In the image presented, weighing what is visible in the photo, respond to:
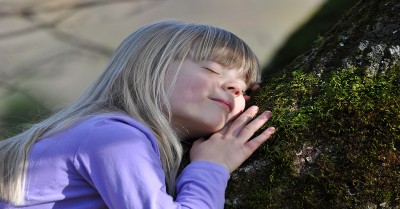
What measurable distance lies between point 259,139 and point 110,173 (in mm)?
398

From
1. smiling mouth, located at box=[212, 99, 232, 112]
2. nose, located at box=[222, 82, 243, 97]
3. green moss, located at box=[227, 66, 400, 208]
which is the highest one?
nose, located at box=[222, 82, 243, 97]

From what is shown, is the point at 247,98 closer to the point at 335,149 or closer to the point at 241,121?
Result: the point at 241,121

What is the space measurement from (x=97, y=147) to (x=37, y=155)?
216 mm

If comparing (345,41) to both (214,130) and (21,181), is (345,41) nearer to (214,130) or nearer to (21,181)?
(214,130)

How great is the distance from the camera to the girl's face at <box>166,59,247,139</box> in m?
1.77

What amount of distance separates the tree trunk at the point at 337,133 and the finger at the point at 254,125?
24mm

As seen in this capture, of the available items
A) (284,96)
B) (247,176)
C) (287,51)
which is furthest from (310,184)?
(287,51)

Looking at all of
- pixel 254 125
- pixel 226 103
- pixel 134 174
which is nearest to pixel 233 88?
pixel 226 103

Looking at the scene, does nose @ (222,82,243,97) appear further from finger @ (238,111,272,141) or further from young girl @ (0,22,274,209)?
finger @ (238,111,272,141)

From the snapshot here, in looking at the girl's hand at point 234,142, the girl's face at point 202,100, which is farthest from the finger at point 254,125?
the girl's face at point 202,100

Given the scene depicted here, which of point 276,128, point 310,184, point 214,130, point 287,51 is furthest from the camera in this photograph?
point 287,51

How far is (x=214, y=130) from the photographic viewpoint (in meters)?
1.78

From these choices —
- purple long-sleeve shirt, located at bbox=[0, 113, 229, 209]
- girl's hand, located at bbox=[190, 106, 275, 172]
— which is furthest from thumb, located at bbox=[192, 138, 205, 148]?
purple long-sleeve shirt, located at bbox=[0, 113, 229, 209]

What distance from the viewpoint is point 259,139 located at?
163cm
